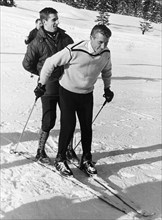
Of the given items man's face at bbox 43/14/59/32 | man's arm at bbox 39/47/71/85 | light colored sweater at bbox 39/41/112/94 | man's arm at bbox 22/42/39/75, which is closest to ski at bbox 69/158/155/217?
light colored sweater at bbox 39/41/112/94

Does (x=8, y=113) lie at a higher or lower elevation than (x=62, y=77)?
lower

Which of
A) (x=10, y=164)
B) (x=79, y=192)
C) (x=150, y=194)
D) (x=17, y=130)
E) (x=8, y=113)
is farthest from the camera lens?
(x=8, y=113)

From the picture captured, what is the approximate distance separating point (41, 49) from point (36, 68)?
27 cm

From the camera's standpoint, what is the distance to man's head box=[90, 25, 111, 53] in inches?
145

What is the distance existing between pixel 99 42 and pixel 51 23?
745 millimetres

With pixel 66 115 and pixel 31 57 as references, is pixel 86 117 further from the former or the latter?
pixel 31 57

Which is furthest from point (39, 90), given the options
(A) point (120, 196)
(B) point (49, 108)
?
(A) point (120, 196)

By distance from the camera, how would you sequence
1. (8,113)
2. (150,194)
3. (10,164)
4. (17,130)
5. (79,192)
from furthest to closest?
(8,113)
(17,130)
(10,164)
(150,194)
(79,192)

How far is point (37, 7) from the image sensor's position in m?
55.8

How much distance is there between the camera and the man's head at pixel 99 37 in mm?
3671

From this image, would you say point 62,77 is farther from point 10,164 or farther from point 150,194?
point 150,194

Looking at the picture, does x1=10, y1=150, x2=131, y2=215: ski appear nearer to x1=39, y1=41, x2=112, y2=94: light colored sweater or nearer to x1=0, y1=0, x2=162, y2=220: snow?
x1=0, y1=0, x2=162, y2=220: snow

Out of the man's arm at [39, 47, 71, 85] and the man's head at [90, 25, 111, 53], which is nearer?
the man's head at [90, 25, 111, 53]

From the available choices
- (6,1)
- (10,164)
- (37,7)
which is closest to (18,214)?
(10,164)
